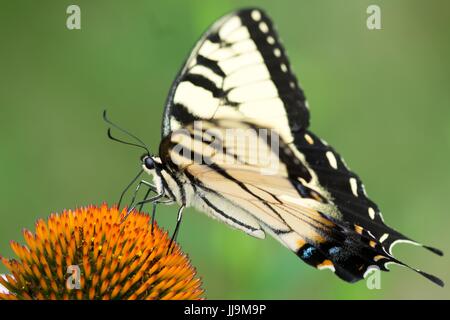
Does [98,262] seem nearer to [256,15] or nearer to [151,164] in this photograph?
[151,164]

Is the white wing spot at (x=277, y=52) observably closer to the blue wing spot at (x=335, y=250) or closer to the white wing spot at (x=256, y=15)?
the white wing spot at (x=256, y=15)

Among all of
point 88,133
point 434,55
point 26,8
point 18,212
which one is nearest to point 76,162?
point 88,133

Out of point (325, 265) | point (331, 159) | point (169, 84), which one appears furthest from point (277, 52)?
point (169, 84)

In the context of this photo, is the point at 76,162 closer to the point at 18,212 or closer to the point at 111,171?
the point at 111,171

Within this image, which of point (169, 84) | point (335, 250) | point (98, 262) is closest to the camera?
point (98, 262)

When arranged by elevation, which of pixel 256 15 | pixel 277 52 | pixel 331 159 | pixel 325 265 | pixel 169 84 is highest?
pixel 256 15

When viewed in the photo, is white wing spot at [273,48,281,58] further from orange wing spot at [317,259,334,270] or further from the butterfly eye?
orange wing spot at [317,259,334,270]
